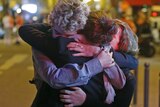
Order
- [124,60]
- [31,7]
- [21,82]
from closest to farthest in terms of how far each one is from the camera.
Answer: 1. [124,60]
2. [21,82]
3. [31,7]

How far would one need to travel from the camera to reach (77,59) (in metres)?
3.19

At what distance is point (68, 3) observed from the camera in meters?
3.22

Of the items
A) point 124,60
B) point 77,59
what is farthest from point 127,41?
point 77,59

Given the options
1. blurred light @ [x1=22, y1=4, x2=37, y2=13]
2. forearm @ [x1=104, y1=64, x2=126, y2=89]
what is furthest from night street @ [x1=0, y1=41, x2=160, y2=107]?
blurred light @ [x1=22, y1=4, x2=37, y2=13]

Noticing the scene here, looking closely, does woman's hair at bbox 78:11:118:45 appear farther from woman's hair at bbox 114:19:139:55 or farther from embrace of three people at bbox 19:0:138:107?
woman's hair at bbox 114:19:139:55

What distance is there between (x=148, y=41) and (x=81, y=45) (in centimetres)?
1452

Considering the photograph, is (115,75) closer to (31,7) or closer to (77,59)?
(77,59)

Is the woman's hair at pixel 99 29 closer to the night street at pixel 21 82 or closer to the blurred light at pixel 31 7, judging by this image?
the night street at pixel 21 82

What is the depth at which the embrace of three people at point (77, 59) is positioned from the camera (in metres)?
3.16

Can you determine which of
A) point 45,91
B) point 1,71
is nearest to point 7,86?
point 1,71

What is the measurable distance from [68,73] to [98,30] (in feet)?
1.17

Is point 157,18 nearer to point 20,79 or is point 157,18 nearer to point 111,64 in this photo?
point 20,79

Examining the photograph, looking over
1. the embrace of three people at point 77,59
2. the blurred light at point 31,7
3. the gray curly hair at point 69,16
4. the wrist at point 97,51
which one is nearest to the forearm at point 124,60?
the embrace of three people at point 77,59

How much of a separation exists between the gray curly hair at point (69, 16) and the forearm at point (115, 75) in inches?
14.1
